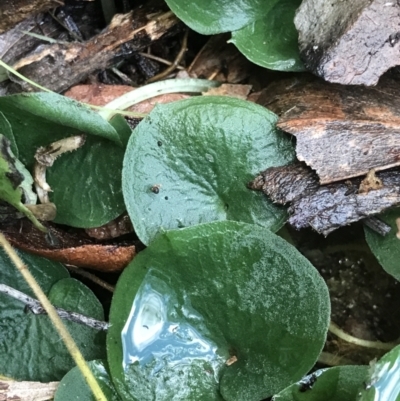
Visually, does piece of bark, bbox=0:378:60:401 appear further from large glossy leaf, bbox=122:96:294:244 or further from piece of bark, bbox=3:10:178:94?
piece of bark, bbox=3:10:178:94

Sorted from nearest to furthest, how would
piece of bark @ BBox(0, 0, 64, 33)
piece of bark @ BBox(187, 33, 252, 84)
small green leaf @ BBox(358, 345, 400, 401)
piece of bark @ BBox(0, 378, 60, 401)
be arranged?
small green leaf @ BBox(358, 345, 400, 401) → piece of bark @ BBox(0, 378, 60, 401) → piece of bark @ BBox(0, 0, 64, 33) → piece of bark @ BBox(187, 33, 252, 84)

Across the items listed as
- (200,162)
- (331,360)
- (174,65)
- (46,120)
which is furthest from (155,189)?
(331,360)

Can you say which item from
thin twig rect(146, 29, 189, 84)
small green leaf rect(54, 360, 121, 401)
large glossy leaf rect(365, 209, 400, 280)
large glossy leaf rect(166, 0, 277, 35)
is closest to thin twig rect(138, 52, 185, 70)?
thin twig rect(146, 29, 189, 84)

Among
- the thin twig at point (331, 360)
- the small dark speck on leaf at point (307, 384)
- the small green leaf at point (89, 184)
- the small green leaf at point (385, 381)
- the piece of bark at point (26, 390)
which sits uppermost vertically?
the small green leaf at point (89, 184)

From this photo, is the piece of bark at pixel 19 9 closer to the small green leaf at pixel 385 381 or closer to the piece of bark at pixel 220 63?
the piece of bark at pixel 220 63

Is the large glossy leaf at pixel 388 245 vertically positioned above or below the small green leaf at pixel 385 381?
above

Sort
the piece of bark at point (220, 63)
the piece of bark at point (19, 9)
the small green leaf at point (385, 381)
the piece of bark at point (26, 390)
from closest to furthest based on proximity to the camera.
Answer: the small green leaf at point (385, 381)
the piece of bark at point (26, 390)
the piece of bark at point (19, 9)
the piece of bark at point (220, 63)

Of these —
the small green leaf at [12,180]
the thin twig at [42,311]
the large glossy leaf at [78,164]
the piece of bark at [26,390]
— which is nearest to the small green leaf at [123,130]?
the large glossy leaf at [78,164]
